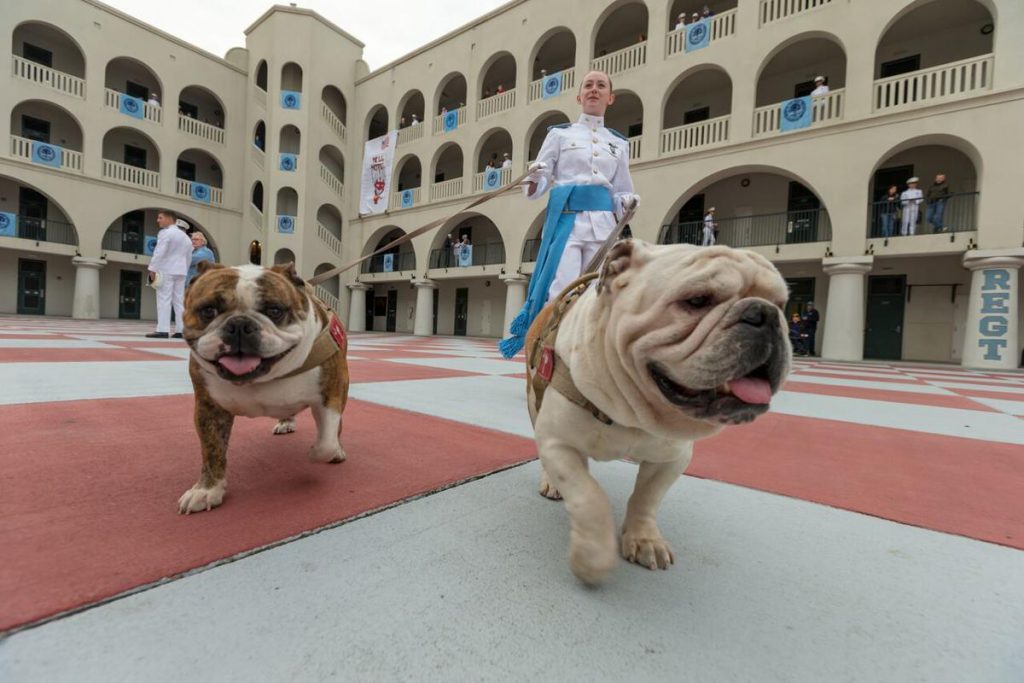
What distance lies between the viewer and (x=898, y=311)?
46.0ft

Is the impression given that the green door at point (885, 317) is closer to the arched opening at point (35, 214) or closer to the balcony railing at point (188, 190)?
the balcony railing at point (188, 190)

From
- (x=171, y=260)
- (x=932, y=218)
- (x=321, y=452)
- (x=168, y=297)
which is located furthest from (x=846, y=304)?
(x=168, y=297)

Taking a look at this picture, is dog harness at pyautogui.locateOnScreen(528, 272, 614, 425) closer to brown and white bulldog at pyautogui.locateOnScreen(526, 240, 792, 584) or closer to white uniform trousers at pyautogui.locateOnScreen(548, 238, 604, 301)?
brown and white bulldog at pyautogui.locateOnScreen(526, 240, 792, 584)

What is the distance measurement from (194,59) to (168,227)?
2039 centimetres

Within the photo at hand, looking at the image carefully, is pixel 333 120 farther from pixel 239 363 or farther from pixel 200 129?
pixel 239 363

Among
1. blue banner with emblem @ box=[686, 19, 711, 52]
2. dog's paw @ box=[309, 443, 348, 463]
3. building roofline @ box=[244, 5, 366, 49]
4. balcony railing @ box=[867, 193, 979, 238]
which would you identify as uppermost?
building roofline @ box=[244, 5, 366, 49]

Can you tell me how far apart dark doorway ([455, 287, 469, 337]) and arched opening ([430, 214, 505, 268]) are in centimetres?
200

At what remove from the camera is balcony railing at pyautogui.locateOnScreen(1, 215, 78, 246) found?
60.6ft

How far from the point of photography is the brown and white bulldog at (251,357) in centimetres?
113

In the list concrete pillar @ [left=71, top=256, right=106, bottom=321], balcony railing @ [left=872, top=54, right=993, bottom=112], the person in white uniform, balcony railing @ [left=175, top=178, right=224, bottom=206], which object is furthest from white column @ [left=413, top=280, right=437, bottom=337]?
balcony railing @ [left=872, top=54, right=993, bottom=112]

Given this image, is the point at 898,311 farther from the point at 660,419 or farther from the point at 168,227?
the point at 168,227

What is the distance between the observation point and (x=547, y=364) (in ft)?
3.86

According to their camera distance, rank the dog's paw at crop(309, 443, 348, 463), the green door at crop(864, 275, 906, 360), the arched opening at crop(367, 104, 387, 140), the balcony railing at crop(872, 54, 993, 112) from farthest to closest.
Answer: the arched opening at crop(367, 104, 387, 140)
the green door at crop(864, 275, 906, 360)
the balcony railing at crop(872, 54, 993, 112)
the dog's paw at crop(309, 443, 348, 463)

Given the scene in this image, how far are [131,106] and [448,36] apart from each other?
13507mm
